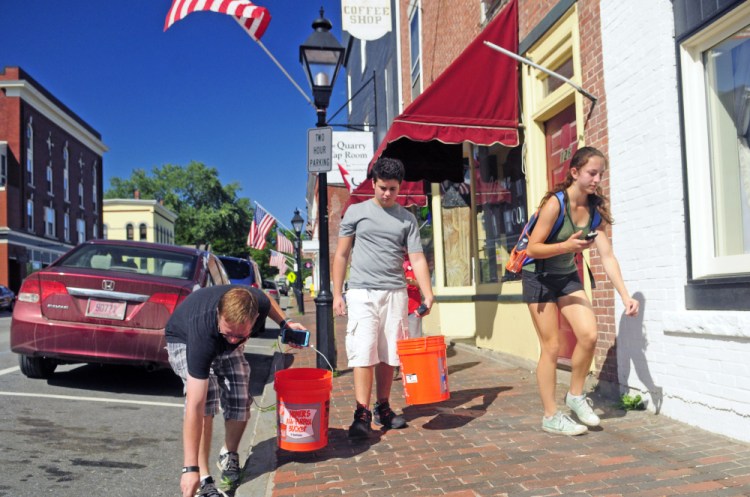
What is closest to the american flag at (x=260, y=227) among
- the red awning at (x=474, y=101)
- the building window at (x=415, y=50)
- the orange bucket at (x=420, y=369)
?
the building window at (x=415, y=50)

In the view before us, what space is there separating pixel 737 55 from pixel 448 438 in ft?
10.3

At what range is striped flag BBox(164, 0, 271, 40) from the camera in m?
9.05

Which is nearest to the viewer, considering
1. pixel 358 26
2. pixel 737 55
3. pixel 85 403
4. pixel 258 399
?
pixel 737 55

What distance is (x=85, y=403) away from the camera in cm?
610

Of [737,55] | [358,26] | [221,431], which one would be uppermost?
[358,26]

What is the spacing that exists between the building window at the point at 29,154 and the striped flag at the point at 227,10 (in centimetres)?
4122

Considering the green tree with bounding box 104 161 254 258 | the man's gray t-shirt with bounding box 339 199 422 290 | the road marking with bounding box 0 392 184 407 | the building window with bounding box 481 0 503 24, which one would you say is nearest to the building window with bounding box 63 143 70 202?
the green tree with bounding box 104 161 254 258

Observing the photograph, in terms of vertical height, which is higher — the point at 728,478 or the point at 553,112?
the point at 553,112

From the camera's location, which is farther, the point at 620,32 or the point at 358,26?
the point at 358,26

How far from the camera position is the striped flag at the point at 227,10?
9.05 metres

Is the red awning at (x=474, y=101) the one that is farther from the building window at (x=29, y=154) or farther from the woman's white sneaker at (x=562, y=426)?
the building window at (x=29, y=154)

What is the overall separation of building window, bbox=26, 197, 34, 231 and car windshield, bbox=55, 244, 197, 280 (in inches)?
1678

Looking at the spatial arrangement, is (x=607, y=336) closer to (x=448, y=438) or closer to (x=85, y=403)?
(x=448, y=438)

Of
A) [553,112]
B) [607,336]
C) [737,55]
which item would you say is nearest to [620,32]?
[737,55]
